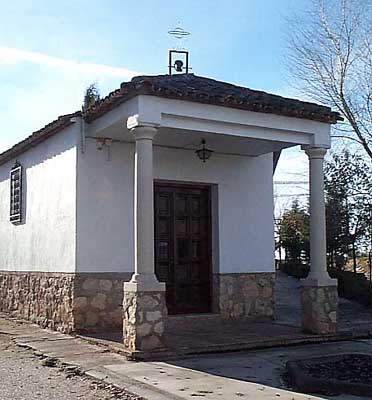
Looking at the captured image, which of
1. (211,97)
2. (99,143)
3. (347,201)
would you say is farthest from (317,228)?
(347,201)

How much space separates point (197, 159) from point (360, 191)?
7.87 metres

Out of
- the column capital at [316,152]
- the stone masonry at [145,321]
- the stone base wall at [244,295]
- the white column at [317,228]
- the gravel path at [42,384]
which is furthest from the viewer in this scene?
the stone base wall at [244,295]

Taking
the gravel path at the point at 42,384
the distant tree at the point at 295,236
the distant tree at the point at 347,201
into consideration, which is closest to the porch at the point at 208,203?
the gravel path at the point at 42,384

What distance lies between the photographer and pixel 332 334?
10406mm

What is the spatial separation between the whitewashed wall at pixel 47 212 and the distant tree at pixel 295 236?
9531 mm

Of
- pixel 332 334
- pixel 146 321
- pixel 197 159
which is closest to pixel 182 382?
pixel 146 321

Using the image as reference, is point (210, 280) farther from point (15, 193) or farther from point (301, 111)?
point (15, 193)

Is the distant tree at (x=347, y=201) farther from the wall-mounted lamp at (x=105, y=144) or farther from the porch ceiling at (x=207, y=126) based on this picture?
the wall-mounted lamp at (x=105, y=144)

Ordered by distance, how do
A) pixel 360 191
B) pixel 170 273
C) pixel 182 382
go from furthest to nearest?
pixel 360 191 → pixel 170 273 → pixel 182 382

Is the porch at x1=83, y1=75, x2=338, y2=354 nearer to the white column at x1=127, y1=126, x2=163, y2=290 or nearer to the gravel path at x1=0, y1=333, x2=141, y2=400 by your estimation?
the white column at x1=127, y1=126, x2=163, y2=290

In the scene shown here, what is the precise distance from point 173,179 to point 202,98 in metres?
2.65

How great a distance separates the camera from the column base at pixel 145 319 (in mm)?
8703

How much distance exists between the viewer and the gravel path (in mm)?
6504

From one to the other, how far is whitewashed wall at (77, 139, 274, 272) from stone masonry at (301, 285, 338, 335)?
214 cm
